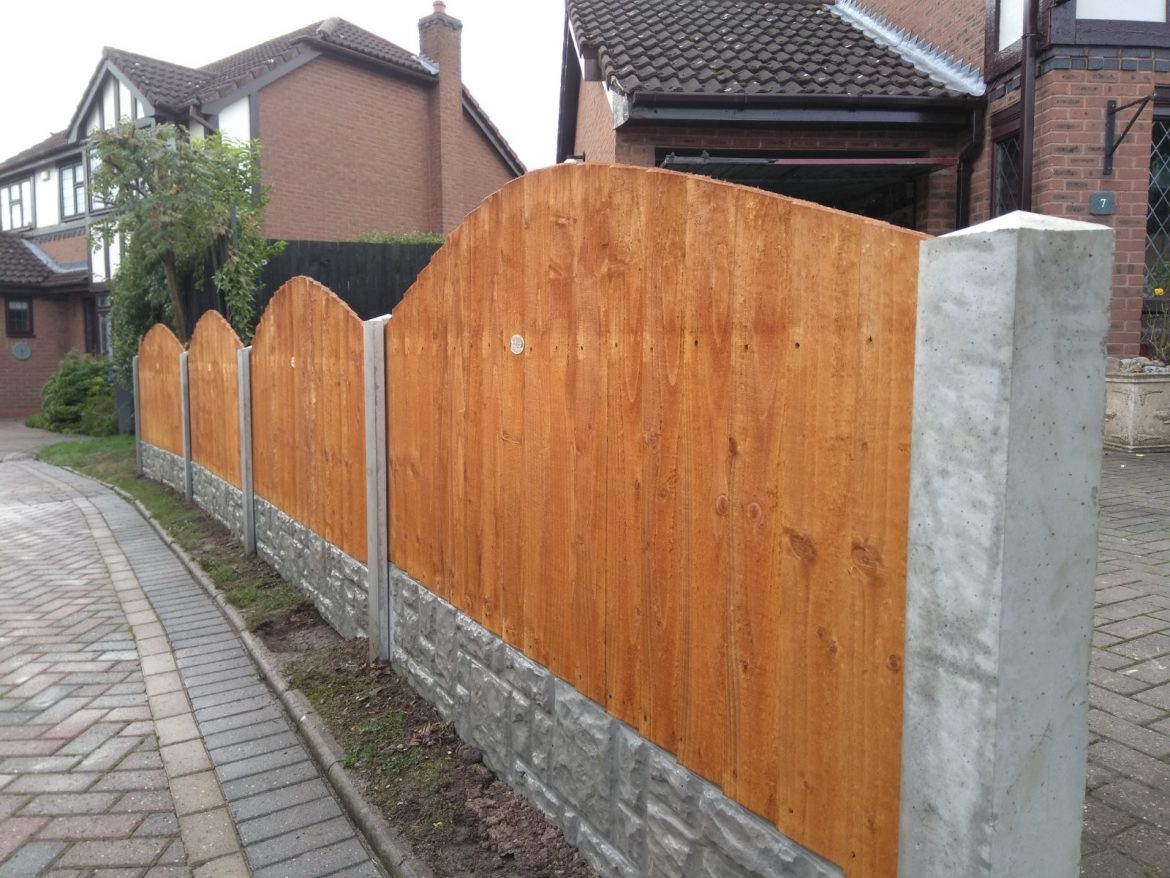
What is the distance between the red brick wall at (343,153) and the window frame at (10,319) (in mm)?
11485

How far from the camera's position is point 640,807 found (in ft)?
9.15

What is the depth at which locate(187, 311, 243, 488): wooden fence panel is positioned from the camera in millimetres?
8555

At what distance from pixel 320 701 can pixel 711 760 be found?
8.97 ft

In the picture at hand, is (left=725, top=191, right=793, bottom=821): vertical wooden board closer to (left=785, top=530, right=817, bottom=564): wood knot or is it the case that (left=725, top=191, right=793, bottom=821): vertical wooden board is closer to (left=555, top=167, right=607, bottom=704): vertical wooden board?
(left=785, top=530, right=817, bottom=564): wood knot

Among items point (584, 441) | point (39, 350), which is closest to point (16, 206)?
point (39, 350)

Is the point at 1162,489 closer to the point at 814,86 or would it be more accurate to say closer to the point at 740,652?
the point at 814,86

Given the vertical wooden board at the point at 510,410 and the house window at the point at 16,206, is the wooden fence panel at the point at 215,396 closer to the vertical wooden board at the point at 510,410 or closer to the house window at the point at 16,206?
the vertical wooden board at the point at 510,410

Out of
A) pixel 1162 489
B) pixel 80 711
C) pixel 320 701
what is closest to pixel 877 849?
pixel 320 701

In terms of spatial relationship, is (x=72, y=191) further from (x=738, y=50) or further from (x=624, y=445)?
(x=624, y=445)

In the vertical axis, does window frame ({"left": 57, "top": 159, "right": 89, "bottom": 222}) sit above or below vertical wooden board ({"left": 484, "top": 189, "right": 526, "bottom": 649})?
above

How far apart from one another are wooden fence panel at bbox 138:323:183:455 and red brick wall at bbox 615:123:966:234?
586cm

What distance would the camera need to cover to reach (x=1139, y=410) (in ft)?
29.4

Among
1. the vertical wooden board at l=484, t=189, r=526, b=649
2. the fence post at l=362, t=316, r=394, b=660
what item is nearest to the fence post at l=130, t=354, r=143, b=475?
the fence post at l=362, t=316, r=394, b=660

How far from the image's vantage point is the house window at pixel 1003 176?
1043 cm
